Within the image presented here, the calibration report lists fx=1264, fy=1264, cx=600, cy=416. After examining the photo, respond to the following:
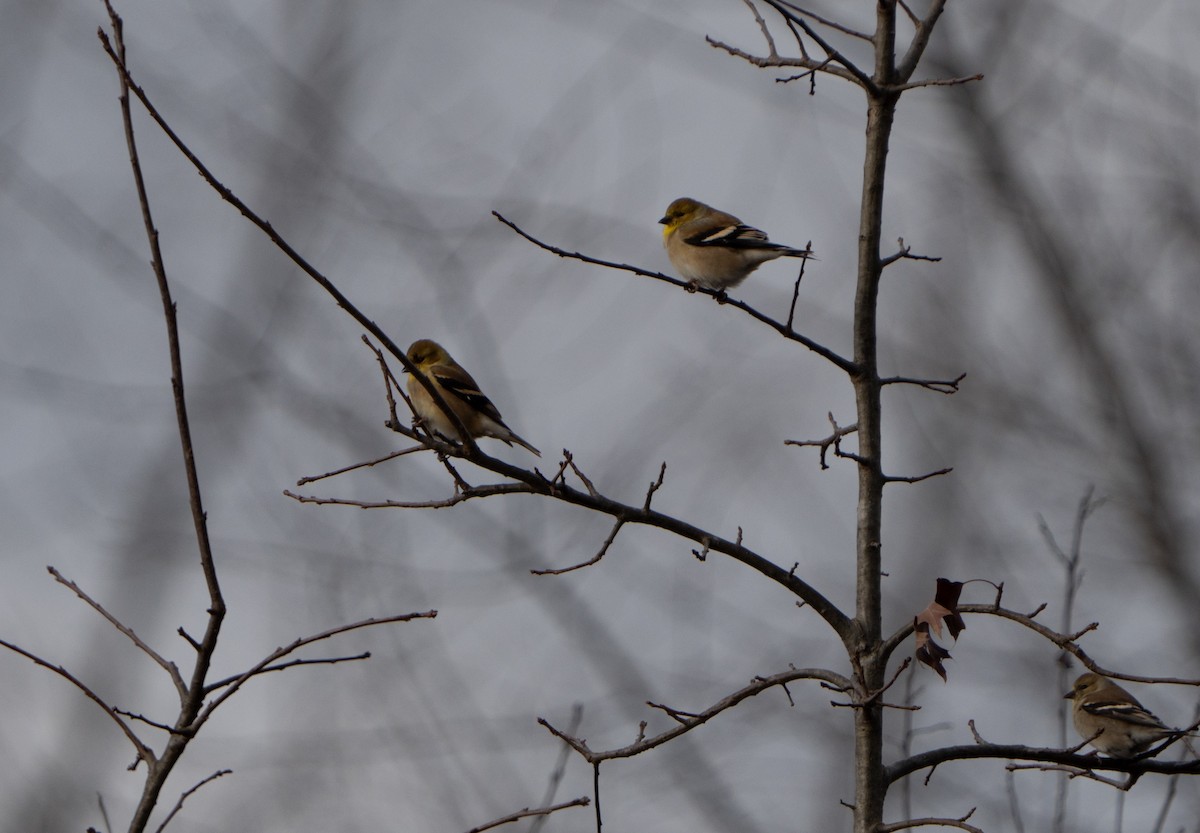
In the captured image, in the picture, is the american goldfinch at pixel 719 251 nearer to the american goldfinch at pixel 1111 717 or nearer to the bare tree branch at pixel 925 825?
the american goldfinch at pixel 1111 717

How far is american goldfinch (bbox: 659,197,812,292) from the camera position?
8.11 metres

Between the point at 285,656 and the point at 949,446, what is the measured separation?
10.2 meters

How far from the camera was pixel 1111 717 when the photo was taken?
7.09 meters

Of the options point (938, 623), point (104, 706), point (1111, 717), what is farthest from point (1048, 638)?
point (1111, 717)

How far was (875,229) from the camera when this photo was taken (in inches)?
139

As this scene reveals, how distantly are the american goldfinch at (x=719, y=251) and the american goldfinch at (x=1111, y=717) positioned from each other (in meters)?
3.19

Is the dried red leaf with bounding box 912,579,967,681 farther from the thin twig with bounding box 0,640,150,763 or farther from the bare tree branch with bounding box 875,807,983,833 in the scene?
the thin twig with bounding box 0,640,150,763

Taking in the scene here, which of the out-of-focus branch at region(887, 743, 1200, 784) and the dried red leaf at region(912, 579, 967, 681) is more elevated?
the dried red leaf at region(912, 579, 967, 681)

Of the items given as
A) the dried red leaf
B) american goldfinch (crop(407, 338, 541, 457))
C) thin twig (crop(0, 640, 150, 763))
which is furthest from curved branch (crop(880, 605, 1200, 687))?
american goldfinch (crop(407, 338, 541, 457))

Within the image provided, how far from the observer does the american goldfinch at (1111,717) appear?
6.92 meters

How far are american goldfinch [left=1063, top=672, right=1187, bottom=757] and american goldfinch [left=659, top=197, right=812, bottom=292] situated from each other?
3.19m

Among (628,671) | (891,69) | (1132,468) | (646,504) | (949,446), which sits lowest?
(646,504)

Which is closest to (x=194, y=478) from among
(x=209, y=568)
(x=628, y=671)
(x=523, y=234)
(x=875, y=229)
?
(x=209, y=568)

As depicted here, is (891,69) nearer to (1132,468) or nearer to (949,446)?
(1132,468)
